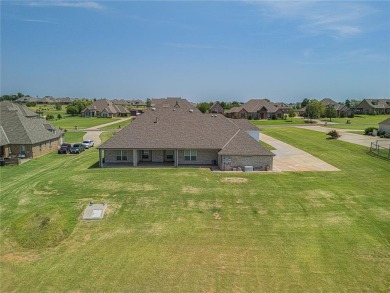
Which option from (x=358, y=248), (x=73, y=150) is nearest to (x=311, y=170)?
(x=358, y=248)

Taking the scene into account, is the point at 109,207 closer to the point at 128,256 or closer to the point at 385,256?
the point at 128,256

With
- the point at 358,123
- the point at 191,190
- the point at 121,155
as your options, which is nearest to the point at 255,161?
the point at 191,190

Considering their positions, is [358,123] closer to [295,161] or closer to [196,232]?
[295,161]

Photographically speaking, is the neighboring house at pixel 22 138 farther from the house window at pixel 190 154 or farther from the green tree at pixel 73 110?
the green tree at pixel 73 110

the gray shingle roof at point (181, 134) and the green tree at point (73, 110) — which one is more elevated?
the green tree at point (73, 110)

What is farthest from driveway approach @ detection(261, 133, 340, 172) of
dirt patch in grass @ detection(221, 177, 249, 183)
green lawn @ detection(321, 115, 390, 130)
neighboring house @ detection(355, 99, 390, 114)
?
neighboring house @ detection(355, 99, 390, 114)

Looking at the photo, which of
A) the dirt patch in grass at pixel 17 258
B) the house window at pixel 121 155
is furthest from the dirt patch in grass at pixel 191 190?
the dirt patch in grass at pixel 17 258

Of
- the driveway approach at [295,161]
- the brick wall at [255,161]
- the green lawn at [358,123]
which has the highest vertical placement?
the green lawn at [358,123]
